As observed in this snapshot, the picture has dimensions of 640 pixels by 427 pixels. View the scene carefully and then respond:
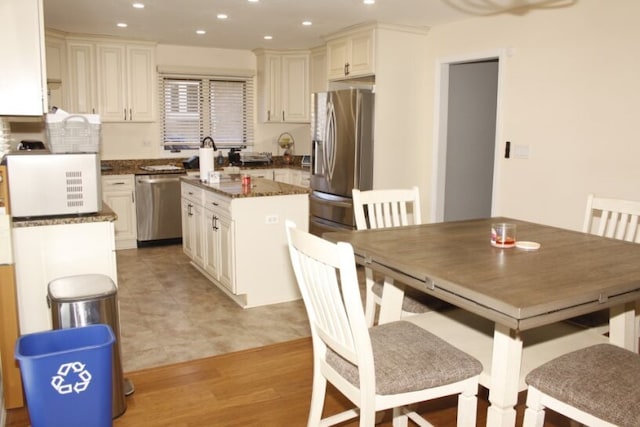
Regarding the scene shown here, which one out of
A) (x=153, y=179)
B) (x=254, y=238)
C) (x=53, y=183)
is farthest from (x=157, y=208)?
(x=53, y=183)

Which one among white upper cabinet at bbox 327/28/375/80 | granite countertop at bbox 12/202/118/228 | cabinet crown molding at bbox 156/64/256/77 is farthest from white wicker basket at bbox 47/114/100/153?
cabinet crown molding at bbox 156/64/256/77

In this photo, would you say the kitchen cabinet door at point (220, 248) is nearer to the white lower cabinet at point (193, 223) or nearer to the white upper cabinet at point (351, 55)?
the white lower cabinet at point (193, 223)

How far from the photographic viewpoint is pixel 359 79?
5586mm

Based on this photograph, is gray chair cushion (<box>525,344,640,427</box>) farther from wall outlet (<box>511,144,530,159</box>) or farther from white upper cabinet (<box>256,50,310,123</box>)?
white upper cabinet (<box>256,50,310,123</box>)

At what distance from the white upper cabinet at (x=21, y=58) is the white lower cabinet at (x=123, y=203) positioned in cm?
337

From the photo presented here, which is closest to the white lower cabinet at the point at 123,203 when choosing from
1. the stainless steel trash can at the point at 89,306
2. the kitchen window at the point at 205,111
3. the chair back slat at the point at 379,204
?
the kitchen window at the point at 205,111

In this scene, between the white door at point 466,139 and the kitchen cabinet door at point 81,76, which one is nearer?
the white door at point 466,139

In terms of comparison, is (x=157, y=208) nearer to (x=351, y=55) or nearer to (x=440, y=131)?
(x=351, y=55)

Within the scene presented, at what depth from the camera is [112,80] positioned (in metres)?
5.95

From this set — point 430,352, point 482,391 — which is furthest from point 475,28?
point 430,352

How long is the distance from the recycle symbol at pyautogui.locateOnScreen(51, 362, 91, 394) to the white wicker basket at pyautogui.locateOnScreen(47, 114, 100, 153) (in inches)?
47.3

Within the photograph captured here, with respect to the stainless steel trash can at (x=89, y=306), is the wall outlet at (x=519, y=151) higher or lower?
higher

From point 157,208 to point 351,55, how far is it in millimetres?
2733

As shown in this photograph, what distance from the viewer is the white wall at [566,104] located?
3.61m
